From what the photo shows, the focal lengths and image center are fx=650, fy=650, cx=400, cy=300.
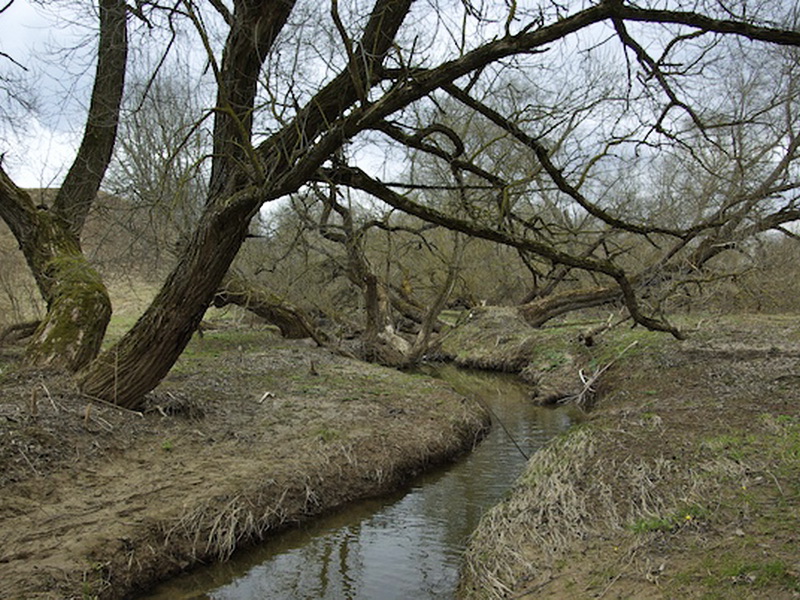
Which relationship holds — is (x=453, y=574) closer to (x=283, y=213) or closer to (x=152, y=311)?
(x=152, y=311)

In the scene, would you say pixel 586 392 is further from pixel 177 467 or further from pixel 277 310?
pixel 277 310

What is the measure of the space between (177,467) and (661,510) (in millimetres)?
4443

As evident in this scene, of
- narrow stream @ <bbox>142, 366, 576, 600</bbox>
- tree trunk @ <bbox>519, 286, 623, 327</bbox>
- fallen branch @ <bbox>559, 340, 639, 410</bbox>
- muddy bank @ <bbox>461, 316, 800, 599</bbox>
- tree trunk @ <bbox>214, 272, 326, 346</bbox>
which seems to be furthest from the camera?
tree trunk @ <bbox>519, 286, 623, 327</bbox>

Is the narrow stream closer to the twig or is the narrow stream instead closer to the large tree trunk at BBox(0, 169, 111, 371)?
the twig

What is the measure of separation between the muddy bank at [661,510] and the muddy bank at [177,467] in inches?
77.2

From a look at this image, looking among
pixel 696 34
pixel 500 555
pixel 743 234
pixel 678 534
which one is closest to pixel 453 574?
pixel 500 555

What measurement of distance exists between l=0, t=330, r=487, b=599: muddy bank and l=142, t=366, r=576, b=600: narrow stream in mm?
206

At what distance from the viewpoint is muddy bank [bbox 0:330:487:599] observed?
4902 mm

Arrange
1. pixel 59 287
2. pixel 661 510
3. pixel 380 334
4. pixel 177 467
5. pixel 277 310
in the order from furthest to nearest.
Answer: pixel 380 334 → pixel 277 310 → pixel 59 287 → pixel 177 467 → pixel 661 510

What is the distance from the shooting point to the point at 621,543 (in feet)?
15.1

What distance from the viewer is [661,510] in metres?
4.92

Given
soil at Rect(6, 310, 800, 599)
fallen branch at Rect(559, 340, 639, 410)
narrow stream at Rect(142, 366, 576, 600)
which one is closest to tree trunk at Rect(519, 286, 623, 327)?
fallen branch at Rect(559, 340, 639, 410)

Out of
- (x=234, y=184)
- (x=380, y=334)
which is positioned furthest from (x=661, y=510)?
(x=380, y=334)

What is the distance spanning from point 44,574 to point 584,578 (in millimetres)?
3650
